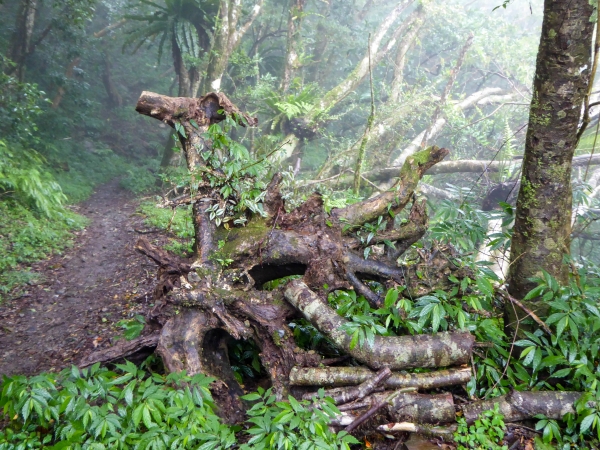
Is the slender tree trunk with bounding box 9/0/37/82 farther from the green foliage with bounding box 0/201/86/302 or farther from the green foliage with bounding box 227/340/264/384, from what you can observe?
the green foliage with bounding box 227/340/264/384

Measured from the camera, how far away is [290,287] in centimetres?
375

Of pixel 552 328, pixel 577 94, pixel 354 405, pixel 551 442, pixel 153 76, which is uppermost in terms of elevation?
pixel 153 76

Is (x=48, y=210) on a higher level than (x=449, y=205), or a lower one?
lower

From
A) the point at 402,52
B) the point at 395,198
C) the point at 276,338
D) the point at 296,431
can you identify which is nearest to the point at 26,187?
the point at 276,338

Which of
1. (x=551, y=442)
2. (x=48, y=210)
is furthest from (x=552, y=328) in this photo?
(x=48, y=210)

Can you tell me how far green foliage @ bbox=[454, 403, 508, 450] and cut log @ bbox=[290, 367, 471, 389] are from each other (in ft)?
1.00

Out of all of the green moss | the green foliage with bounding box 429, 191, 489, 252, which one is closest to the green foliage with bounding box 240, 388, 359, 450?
the green moss

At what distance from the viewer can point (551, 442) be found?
9.82ft

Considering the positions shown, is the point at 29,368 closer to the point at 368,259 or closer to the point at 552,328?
the point at 368,259

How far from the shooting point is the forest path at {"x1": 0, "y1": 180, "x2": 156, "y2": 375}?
4.72m

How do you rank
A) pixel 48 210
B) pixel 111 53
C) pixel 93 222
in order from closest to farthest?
1. pixel 48 210
2. pixel 93 222
3. pixel 111 53

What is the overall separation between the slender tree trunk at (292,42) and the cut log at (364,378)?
35.2 feet

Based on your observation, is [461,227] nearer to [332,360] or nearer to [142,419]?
[332,360]

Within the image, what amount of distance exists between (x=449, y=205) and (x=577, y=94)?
65.6 inches
